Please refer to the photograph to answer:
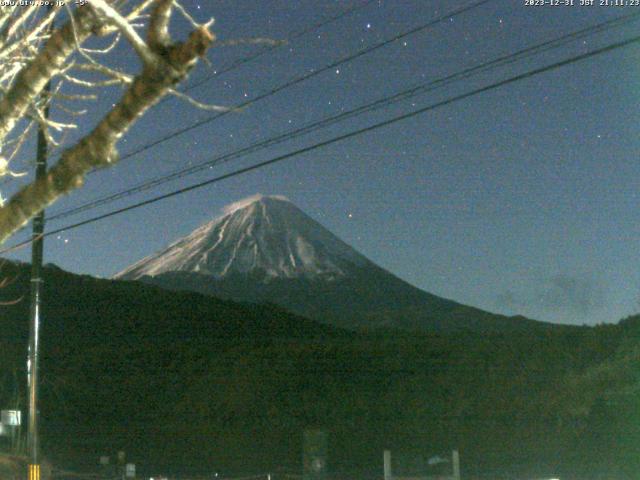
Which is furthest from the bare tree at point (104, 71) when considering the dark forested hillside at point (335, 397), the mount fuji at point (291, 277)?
the mount fuji at point (291, 277)

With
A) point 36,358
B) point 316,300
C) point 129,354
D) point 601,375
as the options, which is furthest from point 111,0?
point 316,300

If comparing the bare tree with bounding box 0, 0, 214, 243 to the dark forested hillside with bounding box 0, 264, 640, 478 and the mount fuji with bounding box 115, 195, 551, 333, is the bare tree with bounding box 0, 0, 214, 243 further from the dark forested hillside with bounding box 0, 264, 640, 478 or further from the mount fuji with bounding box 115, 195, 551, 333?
the mount fuji with bounding box 115, 195, 551, 333

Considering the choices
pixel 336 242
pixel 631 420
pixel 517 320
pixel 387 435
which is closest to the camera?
pixel 631 420

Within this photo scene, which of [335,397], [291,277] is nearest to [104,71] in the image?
[335,397]

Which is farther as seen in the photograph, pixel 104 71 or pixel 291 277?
pixel 291 277

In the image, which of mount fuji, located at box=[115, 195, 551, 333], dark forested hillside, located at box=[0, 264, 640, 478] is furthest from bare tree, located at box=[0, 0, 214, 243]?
mount fuji, located at box=[115, 195, 551, 333]

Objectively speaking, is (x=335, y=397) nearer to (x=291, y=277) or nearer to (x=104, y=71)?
(x=104, y=71)

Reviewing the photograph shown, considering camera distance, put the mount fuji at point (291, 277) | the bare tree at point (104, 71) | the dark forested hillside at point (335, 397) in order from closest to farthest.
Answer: the bare tree at point (104, 71)
the dark forested hillside at point (335, 397)
the mount fuji at point (291, 277)

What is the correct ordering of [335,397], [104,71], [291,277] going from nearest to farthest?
[104,71], [335,397], [291,277]

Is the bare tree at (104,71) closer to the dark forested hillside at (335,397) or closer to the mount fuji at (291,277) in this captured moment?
the dark forested hillside at (335,397)

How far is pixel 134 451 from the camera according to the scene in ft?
124

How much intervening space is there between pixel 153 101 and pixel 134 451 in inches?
1392

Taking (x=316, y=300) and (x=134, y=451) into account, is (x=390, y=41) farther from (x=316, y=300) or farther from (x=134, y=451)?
(x=316, y=300)

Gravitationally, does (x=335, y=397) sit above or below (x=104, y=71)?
below
